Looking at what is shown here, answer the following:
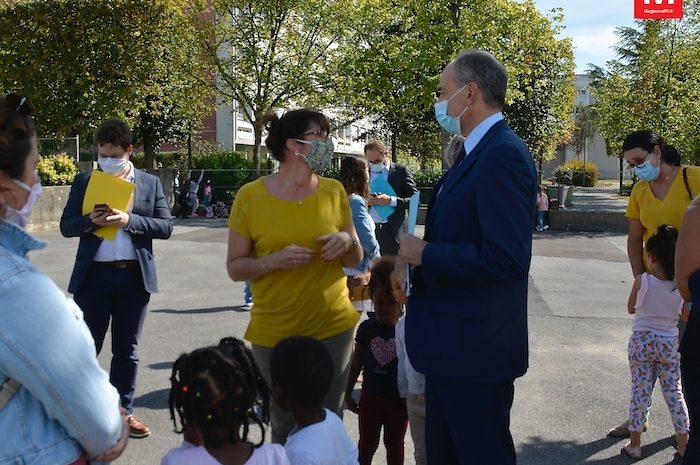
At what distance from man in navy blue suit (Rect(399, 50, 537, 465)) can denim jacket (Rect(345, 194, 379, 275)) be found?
2370mm

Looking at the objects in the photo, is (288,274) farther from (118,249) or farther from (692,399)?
(692,399)

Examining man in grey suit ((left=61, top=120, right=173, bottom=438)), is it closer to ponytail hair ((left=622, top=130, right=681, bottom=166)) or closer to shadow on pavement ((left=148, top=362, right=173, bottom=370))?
shadow on pavement ((left=148, top=362, right=173, bottom=370))

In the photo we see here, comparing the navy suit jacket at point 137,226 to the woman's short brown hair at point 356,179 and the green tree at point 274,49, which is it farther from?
the green tree at point 274,49

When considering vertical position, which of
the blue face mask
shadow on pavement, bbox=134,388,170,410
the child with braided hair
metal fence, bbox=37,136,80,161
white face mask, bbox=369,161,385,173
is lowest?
shadow on pavement, bbox=134,388,170,410

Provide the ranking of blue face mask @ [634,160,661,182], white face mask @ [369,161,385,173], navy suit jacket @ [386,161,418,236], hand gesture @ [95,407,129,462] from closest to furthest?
hand gesture @ [95,407,129,462] → blue face mask @ [634,160,661,182] → navy suit jacket @ [386,161,418,236] → white face mask @ [369,161,385,173]

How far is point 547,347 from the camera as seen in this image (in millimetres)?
7008

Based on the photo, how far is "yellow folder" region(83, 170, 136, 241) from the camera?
4.43 meters

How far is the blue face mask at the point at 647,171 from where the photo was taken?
16.2 ft

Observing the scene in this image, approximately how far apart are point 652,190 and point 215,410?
13.0ft

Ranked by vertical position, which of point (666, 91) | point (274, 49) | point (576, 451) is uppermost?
point (274, 49)

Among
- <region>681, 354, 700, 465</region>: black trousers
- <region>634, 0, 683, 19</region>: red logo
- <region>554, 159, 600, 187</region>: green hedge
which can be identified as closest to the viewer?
<region>681, 354, 700, 465</region>: black trousers

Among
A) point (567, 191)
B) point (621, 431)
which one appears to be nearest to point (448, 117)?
point (621, 431)

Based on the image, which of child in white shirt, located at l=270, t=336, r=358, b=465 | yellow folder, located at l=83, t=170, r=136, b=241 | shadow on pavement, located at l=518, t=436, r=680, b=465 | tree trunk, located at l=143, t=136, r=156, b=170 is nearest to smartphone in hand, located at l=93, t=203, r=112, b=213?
yellow folder, located at l=83, t=170, r=136, b=241

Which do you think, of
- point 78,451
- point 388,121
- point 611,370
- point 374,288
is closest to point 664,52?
point 388,121
